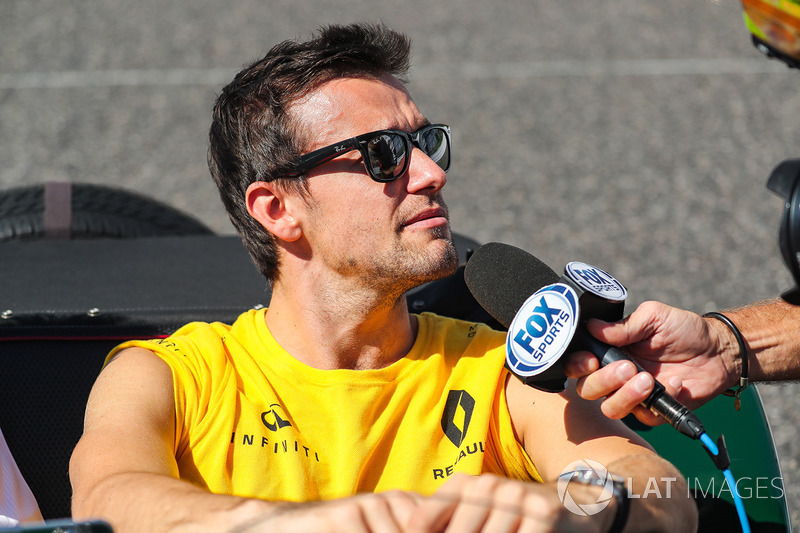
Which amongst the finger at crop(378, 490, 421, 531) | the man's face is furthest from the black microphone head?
the finger at crop(378, 490, 421, 531)

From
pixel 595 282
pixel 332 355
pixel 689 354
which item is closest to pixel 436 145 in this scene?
pixel 332 355

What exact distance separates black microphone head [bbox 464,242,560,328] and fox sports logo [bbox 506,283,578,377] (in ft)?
0.71

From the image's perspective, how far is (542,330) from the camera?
5.70 ft

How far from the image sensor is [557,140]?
20.9 ft

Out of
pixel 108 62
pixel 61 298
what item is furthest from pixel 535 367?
pixel 108 62

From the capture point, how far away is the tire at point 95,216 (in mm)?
3229

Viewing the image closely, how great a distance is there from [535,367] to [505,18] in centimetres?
719

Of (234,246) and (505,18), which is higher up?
(505,18)

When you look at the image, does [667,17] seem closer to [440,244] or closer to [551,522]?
[440,244]

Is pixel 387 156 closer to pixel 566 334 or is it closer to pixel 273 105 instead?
pixel 273 105

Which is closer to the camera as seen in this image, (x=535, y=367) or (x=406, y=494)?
(x=406, y=494)

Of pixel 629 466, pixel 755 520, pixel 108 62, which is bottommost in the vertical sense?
pixel 755 520

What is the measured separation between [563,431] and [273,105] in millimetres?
1213
